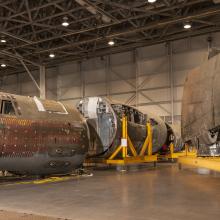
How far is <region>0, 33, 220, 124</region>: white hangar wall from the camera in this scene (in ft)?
105

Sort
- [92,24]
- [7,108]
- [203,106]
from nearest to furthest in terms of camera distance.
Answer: [203,106] < [7,108] < [92,24]

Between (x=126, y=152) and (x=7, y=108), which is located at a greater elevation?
(x=7, y=108)

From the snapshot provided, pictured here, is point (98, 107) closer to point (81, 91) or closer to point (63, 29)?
point (63, 29)

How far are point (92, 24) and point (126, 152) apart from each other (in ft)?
49.0

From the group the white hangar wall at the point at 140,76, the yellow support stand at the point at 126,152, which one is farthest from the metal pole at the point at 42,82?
the yellow support stand at the point at 126,152

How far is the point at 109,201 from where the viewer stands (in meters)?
8.64

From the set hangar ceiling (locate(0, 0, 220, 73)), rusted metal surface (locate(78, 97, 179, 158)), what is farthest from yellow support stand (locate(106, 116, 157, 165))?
hangar ceiling (locate(0, 0, 220, 73))

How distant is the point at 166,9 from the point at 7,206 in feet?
66.3

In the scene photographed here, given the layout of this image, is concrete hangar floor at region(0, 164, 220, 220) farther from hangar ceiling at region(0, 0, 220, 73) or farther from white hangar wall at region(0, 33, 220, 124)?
white hangar wall at region(0, 33, 220, 124)

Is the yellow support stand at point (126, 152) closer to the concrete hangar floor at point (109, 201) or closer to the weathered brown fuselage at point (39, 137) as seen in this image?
the weathered brown fuselage at point (39, 137)

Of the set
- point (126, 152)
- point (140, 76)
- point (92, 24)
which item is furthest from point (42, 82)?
point (126, 152)

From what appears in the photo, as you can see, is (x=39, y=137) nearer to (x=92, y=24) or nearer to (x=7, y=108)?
(x=7, y=108)

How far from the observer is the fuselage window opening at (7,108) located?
1178cm

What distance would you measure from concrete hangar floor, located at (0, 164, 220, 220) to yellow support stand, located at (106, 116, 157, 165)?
15.6 ft
